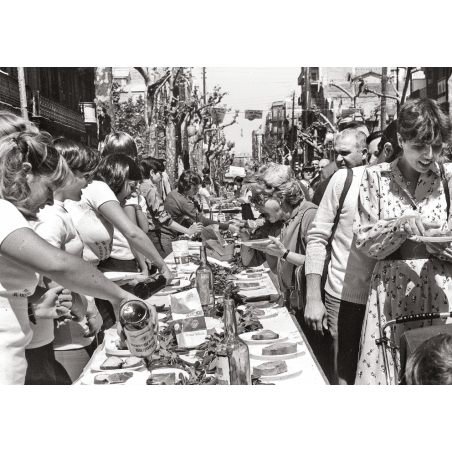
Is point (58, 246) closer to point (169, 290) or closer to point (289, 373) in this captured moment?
point (289, 373)

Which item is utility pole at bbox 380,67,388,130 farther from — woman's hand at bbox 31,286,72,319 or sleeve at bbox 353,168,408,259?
woman's hand at bbox 31,286,72,319

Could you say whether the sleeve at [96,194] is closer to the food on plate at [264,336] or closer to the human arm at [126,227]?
the human arm at [126,227]

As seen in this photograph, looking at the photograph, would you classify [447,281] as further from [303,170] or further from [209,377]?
[303,170]

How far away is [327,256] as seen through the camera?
3197mm

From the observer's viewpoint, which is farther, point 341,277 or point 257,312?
point 257,312

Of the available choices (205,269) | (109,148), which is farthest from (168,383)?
(109,148)

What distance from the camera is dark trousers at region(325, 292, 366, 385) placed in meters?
3.04

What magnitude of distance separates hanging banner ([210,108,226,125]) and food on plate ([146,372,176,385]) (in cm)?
242

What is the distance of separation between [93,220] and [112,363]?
1352 millimetres

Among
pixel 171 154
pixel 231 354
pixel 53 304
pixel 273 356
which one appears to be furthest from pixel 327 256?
pixel 171 154

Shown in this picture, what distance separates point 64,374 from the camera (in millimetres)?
2809

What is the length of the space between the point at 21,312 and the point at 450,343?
4.91 ft

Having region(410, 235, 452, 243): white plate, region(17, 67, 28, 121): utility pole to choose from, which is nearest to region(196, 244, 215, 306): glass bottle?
region(17, 67, 28, 121): utility pole

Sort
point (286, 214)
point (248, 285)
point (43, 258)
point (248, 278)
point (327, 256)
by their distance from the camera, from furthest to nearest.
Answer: point (248, 278) < point (248, 285) < point (286, 214) < point (327, 256) < point (43, 258)
